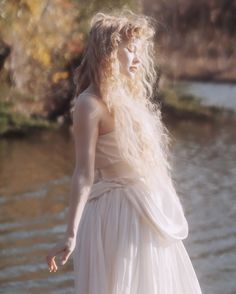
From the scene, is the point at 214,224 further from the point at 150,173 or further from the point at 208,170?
the point at 150,173

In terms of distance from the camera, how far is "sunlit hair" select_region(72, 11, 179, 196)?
174 inches

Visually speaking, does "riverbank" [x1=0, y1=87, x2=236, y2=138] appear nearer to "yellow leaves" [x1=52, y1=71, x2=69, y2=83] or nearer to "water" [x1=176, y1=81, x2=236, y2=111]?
"water" [x1=176, y1=81, x2=236, y2=111]

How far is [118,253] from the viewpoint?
4441 millimetres

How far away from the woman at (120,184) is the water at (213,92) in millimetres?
17780

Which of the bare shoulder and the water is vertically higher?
the bare shoulder

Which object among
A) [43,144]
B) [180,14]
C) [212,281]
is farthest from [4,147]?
[180,14]

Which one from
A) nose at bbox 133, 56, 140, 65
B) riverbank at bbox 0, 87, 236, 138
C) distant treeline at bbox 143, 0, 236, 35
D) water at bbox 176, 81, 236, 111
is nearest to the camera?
nose at bbox 133, 56, 140, 65

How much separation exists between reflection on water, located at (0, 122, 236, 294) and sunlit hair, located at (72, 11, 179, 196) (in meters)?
2.98

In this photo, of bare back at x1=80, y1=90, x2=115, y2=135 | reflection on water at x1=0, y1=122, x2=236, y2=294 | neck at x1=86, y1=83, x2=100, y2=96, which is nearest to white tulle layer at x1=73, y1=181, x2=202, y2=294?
bare back at x1=80, y1=90, x2=115, y2=135

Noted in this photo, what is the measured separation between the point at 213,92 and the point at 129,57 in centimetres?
2040

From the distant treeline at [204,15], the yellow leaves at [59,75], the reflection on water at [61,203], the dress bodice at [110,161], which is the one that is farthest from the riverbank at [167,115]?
the dress bodice at [110,161]

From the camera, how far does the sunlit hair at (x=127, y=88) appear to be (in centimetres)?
441

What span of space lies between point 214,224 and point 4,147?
786cm

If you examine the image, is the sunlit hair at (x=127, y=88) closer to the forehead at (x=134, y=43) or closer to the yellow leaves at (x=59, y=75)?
the forehead at (x=134, y=43)
